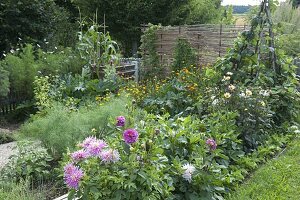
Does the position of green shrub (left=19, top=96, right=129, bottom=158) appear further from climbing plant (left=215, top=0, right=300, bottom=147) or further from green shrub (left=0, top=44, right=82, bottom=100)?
green shrub (left=0, top=44, right=82, bottom=100)

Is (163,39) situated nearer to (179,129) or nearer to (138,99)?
(138,99)

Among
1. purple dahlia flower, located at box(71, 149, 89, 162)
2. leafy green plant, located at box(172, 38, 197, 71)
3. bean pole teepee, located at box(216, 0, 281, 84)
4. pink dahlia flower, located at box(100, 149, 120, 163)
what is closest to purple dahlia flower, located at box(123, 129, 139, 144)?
pink dahlia flower, located at box(100, 149, 120, 163)

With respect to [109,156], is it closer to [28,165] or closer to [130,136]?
[130,136]

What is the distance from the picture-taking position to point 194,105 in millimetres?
4387

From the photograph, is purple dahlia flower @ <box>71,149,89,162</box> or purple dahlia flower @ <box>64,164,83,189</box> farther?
purple dahlia flower @ <box>71,149,89,162</box>

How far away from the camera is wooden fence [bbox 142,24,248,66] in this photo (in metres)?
7.35

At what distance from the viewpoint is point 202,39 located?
314 inches

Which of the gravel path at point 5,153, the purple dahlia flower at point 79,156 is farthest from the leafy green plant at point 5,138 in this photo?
the purple dahlia flower at point 79,156

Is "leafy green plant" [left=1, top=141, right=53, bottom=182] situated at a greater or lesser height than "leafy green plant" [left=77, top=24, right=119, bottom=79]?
lesser

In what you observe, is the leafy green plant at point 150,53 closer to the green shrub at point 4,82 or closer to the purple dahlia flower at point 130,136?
the green shrub at point 4,82

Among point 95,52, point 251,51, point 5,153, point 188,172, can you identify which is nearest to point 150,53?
point 95,52

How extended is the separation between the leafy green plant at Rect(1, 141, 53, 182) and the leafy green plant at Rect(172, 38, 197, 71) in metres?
5.16

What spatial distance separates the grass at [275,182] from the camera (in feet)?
10.2

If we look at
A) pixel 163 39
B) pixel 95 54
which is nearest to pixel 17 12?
pixel 95 54
